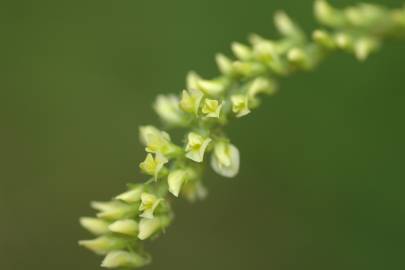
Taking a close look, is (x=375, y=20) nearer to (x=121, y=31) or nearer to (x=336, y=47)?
(x=336, y=47)

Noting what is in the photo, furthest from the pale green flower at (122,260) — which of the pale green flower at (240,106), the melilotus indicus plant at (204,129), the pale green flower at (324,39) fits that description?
the pale green flower at (324,39)

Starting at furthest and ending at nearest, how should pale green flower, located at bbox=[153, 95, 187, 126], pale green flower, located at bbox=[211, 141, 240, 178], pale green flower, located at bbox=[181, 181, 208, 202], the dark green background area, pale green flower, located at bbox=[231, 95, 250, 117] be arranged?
the dark green background area → pale green flower, located at bbox=[153, 95, 187, 126] → pale green flower, located at bbox=[181, 181, 208, 202] → pale green flower, located at bbox=[211, 141, 240, 178] → pale green flower, located at bbox=[231, 95, 250, 117]

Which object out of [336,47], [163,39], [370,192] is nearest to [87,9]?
[163,39]

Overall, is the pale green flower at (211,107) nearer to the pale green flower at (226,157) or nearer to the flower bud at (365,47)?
the pale green flower at (226,157)

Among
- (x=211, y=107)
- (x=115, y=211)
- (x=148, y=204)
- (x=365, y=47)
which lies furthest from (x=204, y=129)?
(x=365, y=47)

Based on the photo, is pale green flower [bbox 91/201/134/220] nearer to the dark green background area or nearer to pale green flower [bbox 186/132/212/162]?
pale green flower [bbox 186/132/212/162]

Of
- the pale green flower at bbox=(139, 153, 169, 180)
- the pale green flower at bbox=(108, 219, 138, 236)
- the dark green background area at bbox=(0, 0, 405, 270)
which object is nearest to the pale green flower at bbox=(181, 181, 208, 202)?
the pale green flower at bbox=(139, 153, 169, 180)
